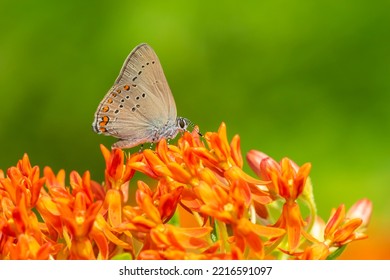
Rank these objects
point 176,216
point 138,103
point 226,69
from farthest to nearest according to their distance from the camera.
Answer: point 226,69 → point 138,103 → point 176,216

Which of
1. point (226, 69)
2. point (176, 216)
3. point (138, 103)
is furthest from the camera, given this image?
point (226, 69)

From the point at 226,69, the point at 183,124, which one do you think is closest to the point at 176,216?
the point at 183,124

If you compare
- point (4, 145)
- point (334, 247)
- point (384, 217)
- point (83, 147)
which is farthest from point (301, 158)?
point (334, 247)

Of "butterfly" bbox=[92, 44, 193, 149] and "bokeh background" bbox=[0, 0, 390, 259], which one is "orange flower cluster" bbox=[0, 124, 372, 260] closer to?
"butterfly" bbox=[92, 44, 193, 149]

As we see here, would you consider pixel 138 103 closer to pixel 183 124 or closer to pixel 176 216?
pixel 183 124

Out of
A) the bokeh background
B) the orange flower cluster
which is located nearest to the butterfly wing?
the orange flower cluster
